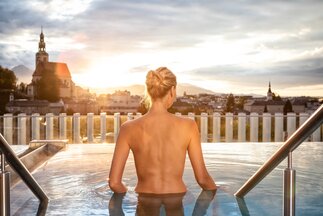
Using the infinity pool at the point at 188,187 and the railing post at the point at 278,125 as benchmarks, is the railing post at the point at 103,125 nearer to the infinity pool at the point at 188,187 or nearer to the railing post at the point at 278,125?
the infinity pool at the point at 188,187

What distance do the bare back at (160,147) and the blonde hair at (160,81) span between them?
19cm

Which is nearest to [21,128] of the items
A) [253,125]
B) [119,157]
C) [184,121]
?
[253,125]

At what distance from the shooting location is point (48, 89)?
3349 inches

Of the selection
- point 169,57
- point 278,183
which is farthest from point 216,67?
point 278,183

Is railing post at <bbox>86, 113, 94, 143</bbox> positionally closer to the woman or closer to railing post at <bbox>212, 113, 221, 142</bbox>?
railing post at <bbox>212, 113, 221, 142</bbox>

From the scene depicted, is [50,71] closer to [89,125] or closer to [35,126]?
[89,125]

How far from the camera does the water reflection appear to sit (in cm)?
280

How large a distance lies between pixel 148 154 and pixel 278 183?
168 cm

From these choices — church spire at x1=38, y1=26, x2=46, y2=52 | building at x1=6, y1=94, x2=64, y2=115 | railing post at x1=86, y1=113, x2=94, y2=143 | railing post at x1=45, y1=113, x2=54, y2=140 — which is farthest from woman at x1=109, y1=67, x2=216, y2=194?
church spire at x1=38, y1=26, x2=46, y2=52

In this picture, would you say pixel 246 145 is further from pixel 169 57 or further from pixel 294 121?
pixel 169 57

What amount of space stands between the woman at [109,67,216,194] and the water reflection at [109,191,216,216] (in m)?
0.05

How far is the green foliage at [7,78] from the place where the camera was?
191 feet

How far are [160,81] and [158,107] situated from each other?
0.21 meters

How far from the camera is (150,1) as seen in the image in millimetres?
21703
